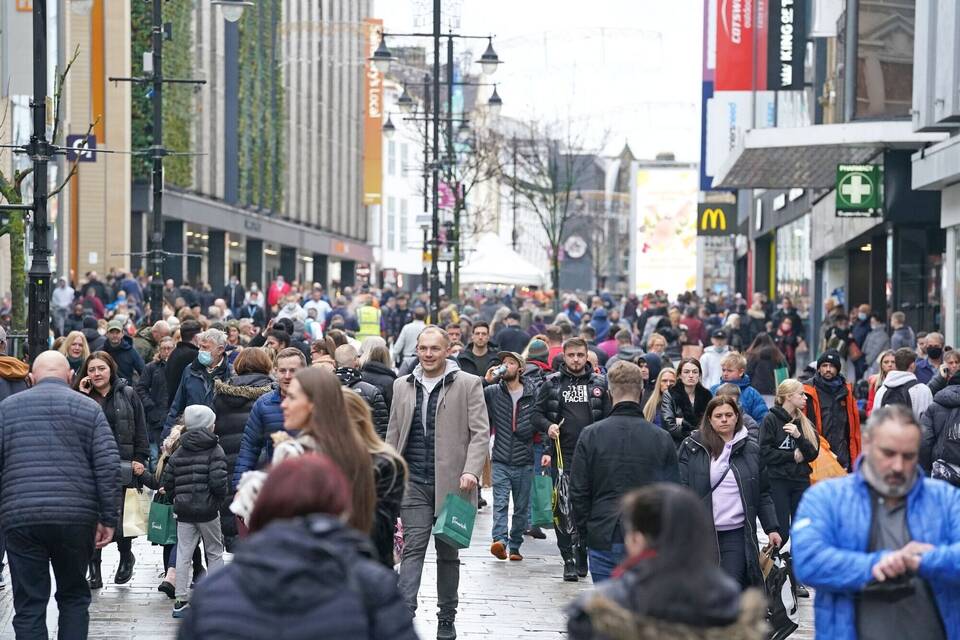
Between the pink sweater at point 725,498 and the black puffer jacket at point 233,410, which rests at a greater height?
the black puffer jacket at point 233,410

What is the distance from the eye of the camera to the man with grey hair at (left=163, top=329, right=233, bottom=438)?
1338 centimetres

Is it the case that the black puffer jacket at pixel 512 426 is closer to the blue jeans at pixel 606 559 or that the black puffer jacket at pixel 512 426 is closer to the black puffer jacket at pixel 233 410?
the black puffer jacket at pixel 233 410

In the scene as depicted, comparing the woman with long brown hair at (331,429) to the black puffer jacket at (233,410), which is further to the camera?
the black puffer jacket at (233,410)

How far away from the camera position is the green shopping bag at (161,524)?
38.0 feet

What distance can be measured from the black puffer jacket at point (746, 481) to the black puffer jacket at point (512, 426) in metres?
3.91

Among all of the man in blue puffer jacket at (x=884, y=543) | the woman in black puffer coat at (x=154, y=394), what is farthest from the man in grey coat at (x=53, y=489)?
the woman in black puffer coat at (x=154, y=394)

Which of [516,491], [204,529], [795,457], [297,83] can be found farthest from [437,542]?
[297,83]

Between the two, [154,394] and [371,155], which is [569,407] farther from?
[371,155]

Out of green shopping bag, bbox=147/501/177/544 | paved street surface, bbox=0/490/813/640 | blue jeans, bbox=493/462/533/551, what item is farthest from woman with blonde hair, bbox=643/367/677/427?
green shopping bag, bbox=147/501/177/544

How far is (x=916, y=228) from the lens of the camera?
93.3 feet

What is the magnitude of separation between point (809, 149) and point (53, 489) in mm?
21666

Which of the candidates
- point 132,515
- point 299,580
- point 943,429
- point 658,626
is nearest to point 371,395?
point 132,515

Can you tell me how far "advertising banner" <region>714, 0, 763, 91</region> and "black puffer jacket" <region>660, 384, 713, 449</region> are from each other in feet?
77.4

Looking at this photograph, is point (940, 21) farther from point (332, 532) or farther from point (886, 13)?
point (332, 532)
